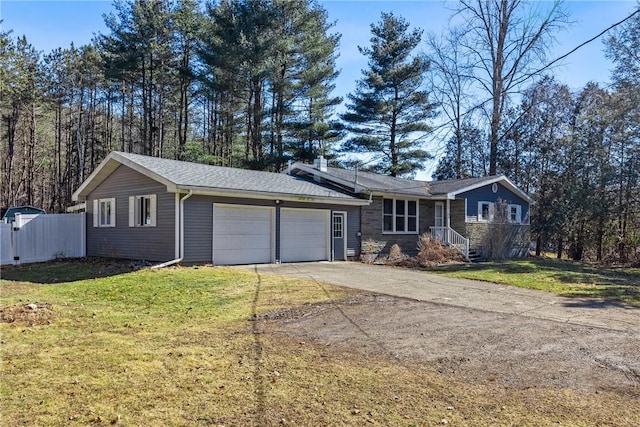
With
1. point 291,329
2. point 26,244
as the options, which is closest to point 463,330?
point 291,329

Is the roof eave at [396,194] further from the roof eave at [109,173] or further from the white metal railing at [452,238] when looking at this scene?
the roof eave at [109,173]

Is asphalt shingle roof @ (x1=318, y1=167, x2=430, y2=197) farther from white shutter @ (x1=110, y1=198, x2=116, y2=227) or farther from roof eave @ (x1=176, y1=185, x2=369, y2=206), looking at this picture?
white shutter @ (x1=110, y1=198, x2=116, y2=227)

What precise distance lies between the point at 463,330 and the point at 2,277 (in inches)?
490

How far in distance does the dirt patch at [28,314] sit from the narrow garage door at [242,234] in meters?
6.54

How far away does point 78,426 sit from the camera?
337cm

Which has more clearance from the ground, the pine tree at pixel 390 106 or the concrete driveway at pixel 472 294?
the pine tree at pixel 390 106

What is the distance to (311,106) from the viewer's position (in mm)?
31172

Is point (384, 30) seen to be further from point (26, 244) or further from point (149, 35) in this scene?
point (26, 244)

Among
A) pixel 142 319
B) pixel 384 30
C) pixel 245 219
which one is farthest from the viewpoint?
pixel 384 30

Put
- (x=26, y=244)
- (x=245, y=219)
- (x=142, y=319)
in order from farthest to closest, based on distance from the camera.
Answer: (x=26, y=244)
(x=245, y=219)
(x=142, y=319)

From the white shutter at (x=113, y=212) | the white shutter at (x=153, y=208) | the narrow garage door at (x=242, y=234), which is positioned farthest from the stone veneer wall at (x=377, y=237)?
the white shutter at (x=113, y=212)

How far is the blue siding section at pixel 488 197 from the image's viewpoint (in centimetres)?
2133

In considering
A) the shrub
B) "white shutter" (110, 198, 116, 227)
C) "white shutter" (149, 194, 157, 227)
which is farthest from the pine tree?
"white shutter" (149, 194, 157, 227)

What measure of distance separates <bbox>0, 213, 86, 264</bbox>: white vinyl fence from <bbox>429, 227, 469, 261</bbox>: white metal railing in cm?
1436
